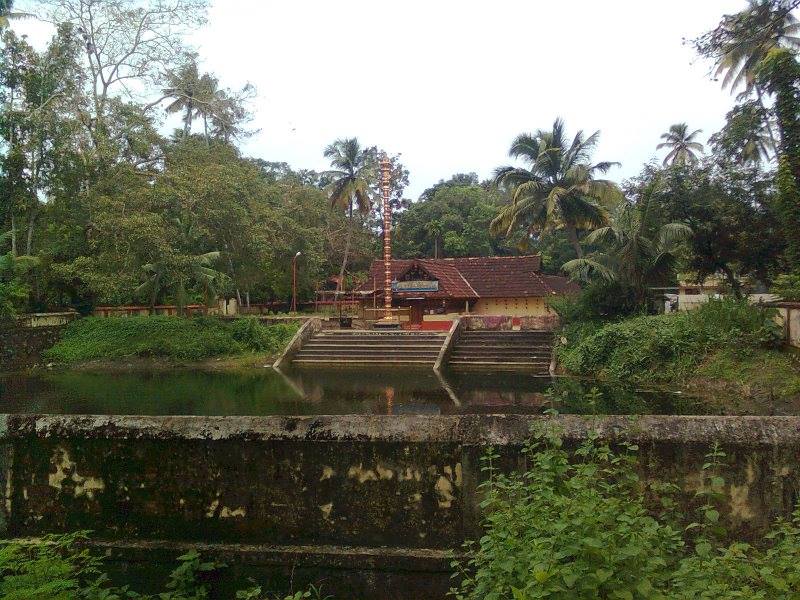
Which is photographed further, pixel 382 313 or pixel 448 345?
pixel 382 313

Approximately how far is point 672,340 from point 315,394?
8.83m

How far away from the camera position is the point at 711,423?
2711mm

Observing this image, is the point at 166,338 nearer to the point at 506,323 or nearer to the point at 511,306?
the point at 506,323

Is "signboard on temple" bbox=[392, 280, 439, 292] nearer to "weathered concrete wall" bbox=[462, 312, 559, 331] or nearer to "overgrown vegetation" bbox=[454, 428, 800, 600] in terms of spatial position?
"weathered concrete wall" bbox=[462, 312, 559, 331]

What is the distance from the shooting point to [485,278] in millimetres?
30250

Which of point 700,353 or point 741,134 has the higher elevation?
point 741,134

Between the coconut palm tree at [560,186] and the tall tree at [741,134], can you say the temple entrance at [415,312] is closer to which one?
the coconut palm tree at [560,186]

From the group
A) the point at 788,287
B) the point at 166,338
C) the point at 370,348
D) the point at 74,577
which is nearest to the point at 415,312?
the point at 370,348

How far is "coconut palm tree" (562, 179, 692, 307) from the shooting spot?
17656mm

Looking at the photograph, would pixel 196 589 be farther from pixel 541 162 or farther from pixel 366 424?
pixel 541 162

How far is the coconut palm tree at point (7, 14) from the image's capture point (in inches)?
854

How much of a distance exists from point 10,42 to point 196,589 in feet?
88.5

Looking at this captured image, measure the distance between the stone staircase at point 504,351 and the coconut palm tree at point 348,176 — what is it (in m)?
14.0

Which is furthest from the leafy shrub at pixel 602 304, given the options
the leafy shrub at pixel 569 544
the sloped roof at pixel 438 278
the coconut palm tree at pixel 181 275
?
the leafy shrub at pixel 569 544
